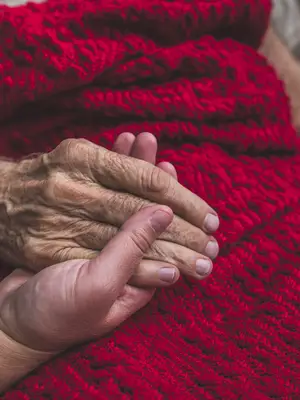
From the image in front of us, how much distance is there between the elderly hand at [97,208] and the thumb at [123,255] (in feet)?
0.14

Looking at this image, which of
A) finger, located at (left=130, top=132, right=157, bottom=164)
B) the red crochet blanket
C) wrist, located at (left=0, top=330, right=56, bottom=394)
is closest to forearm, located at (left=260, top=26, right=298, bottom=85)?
the red crochet blanket

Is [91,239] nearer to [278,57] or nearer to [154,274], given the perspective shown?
[154,274]

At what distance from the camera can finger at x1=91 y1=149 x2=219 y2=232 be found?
665 millimetres

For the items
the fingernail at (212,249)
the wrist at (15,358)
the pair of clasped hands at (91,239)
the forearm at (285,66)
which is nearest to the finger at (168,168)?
the pair of clasped hands at (91,239)

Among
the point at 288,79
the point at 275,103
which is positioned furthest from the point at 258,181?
the point at 288,79

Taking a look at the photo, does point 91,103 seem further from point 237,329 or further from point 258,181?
point 237,329

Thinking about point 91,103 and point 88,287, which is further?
point 91,103

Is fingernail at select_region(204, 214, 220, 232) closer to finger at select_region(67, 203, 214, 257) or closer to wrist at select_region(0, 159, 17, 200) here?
finger at select_region(67, 203, 214, 257)

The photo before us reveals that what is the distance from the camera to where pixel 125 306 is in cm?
64

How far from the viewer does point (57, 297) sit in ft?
1.91

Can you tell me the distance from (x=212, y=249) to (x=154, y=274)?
93 millimetres

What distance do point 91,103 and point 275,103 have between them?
0.94 ft

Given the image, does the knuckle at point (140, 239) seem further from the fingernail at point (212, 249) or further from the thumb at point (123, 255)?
the fingernail at point (212, 249)

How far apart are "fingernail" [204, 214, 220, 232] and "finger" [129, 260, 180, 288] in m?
0.08
